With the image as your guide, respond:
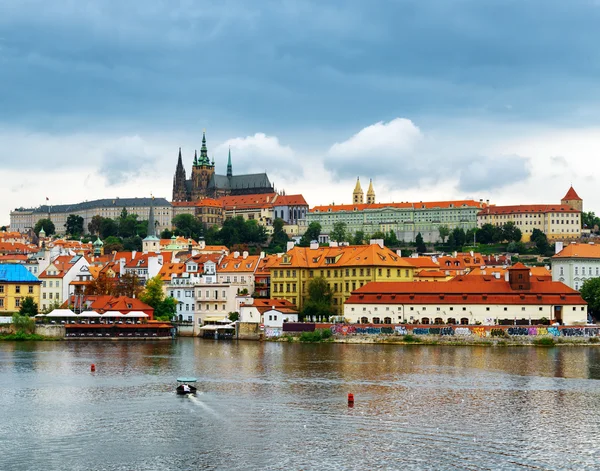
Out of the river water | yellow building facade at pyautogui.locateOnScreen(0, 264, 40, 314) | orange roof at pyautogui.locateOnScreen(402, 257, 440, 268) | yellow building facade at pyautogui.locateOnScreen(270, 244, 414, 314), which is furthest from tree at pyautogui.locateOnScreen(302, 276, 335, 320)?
yellow building facade at pyautogui.locateOnScreen(0, 264, 40, 314)

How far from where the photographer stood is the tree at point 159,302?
9094 centimetres

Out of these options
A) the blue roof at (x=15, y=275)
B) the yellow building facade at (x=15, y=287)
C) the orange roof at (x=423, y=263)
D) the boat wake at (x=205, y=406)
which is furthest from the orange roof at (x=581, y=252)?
the boat wake at (x=205, y=406)

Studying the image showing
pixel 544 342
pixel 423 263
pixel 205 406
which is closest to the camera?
pixel 205 406

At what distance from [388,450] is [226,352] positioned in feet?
118

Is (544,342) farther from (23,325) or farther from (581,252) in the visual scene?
(23,325)

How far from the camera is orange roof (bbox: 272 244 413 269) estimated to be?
88.0m

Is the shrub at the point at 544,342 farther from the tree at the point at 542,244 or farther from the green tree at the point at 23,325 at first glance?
the tree at the point at 542,244

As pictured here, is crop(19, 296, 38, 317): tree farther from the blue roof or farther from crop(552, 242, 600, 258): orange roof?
crop(552, 242, 600, 258): orange roof

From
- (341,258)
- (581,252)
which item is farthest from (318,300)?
(581,252)

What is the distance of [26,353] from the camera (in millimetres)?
66562

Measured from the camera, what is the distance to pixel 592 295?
83.4 metres

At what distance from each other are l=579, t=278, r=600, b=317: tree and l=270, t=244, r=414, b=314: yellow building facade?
Answer: 1450 cm

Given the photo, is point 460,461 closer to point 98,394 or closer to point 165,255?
point 98,394

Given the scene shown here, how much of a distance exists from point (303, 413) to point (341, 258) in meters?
51.4
